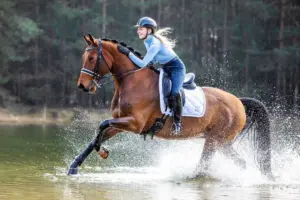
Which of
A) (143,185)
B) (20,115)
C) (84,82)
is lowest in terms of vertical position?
(20,115)

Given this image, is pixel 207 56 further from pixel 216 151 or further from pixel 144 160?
pixel 216 151

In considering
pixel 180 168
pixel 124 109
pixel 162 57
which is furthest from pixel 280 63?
pixel 124 109

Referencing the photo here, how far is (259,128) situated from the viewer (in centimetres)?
1582

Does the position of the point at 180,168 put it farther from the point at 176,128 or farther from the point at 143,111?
the point at 143,111

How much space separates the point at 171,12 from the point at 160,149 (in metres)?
34.3

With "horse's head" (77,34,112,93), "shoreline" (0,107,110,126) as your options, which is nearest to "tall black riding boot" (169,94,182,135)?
"horse's head" (77,34,112,93)

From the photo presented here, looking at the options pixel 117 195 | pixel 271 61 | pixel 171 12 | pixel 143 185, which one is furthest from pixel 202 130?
pixel 171 12

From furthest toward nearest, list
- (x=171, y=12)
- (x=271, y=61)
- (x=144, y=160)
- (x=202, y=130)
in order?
(x=171, y=12), (x=271, y=61), (x=144, y=160), (x=202, y=130)

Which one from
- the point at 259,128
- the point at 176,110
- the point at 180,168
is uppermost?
the point at 176,110

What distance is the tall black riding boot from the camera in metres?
14.0

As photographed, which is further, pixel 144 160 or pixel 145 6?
pixel 145 6

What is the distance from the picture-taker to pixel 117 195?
1170 centimetres

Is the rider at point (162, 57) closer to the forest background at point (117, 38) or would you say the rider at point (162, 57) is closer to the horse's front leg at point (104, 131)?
the horse's front leg at point (104, 131)

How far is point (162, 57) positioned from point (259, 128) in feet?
9.89
